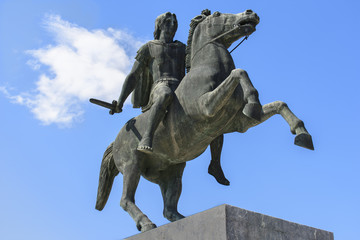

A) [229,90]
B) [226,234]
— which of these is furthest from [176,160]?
[226,234]

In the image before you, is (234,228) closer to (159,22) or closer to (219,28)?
(219,28)

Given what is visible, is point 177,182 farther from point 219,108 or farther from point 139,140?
point 219,108

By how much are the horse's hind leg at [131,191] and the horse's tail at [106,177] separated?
2.70 ft

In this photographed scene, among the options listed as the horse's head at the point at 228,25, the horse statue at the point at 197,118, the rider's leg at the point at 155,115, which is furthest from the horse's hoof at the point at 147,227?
the horse's head at the point at 228,25

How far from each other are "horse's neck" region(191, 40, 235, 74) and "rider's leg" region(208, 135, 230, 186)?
45.0 inches

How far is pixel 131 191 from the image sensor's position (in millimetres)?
7730

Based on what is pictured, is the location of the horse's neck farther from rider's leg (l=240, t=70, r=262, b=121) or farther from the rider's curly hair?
the rider's curly hair

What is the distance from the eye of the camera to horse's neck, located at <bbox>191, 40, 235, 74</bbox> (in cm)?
745

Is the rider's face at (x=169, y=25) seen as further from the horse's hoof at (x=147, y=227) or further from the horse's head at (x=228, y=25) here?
the horse's hoof at (x=147, y=227)

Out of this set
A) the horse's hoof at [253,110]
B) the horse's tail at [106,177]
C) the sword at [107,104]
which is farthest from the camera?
the horse's tail at [106,177]

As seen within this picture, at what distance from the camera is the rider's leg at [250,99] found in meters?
6.48

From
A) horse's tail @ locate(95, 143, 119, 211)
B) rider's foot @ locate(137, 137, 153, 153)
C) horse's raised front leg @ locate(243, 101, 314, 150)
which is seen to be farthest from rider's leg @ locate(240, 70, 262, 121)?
horse's tail @ locate(95, 143, 119, 211)

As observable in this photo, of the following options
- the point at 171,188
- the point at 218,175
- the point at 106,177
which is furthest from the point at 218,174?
the point at 106,177

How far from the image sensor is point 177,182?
26.8 ft
